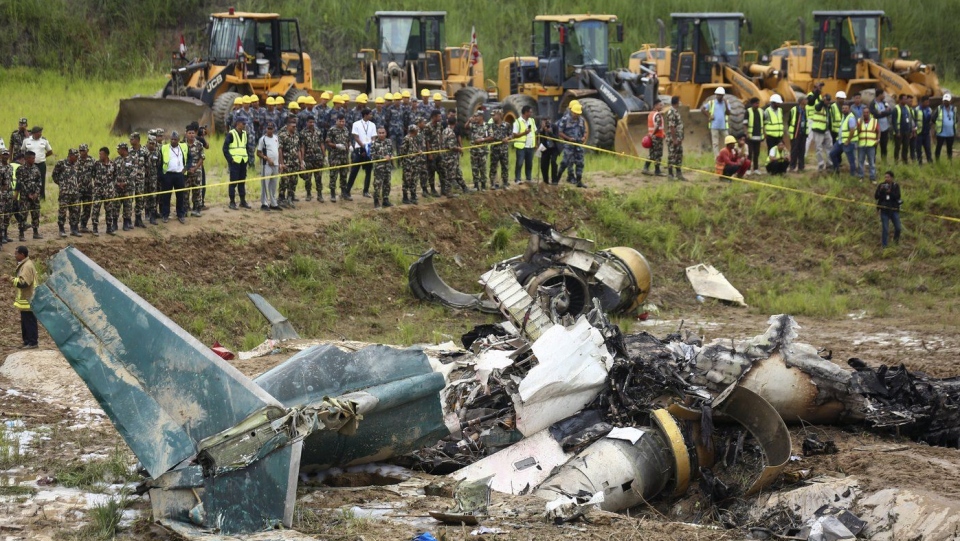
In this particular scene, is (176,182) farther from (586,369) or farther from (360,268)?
(586,369)

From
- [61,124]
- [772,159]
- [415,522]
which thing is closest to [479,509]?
[415,522]

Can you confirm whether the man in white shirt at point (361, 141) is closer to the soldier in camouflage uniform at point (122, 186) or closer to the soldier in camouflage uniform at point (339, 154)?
the soldier in camouflage uniform at point (339, 154)

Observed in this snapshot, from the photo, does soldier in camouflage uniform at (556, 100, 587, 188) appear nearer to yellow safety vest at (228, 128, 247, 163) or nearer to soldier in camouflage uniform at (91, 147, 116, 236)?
yellow safety vest at (228, 128, 247, 163)

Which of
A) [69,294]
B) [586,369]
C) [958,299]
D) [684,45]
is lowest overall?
[958,299]

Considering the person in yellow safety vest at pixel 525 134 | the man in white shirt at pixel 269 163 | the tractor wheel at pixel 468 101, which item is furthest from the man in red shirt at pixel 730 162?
the man in white shirt at pixel 269 163

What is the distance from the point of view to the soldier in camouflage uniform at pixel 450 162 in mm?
19750

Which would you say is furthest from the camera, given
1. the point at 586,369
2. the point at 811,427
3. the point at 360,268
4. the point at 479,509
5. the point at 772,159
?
the point at 772,159

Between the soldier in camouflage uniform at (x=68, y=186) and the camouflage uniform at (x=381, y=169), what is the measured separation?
4.86m

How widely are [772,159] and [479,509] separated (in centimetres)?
1609

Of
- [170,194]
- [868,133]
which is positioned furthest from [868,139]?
[170,194]

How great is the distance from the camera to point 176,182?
55.5ft

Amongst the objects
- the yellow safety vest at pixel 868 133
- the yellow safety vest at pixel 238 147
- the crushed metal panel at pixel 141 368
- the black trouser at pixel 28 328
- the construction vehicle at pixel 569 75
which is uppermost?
the construction vehicle at pixel 569 75

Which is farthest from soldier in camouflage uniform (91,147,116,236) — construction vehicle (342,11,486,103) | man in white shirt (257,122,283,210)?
construction vehicle (342,11,486,103)

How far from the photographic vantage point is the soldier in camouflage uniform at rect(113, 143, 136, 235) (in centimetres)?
1619
